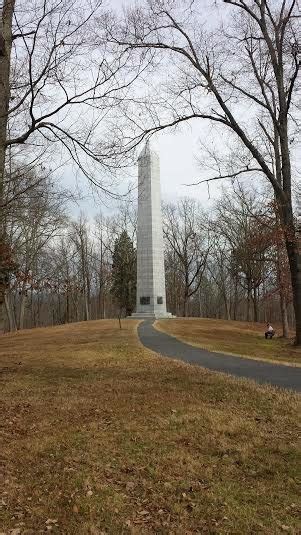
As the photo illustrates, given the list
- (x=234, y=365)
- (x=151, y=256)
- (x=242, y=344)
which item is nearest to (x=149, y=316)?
(x=151, y=256)

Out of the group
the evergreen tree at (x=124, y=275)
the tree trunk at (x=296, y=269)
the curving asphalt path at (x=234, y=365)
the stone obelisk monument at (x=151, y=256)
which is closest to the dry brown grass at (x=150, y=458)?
the curving asphalt path at (x=234, y=365)

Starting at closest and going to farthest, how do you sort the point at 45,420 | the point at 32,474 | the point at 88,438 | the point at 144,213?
the point at 32,474, the point at 88,438, the point at 45,420, the point at 144,213

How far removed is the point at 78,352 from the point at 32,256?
24563 mm

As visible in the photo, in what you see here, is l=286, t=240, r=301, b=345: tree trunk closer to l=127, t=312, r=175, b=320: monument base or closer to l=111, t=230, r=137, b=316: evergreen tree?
l=127, t=312, r=175, b=320: monument base

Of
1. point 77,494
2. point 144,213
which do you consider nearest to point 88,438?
point 77,494

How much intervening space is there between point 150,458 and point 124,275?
40.1m

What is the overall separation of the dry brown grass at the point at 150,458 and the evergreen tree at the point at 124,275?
35.9 m

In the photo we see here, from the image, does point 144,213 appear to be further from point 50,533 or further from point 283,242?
point 50,533

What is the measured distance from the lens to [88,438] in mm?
5723

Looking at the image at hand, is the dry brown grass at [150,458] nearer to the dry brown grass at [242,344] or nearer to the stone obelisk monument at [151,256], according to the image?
the dry brown grass at [242,344]

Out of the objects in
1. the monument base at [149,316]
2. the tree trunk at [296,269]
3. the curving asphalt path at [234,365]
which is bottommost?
the curving asphalt path at [234,365]

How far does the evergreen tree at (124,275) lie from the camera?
45.0 meters

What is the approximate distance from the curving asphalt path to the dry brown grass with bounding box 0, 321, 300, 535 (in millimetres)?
906

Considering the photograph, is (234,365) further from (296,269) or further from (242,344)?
(242,344)
